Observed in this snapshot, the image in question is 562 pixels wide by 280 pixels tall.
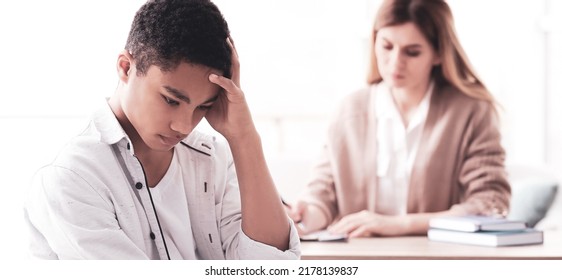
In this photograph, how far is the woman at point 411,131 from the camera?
230 centimetres

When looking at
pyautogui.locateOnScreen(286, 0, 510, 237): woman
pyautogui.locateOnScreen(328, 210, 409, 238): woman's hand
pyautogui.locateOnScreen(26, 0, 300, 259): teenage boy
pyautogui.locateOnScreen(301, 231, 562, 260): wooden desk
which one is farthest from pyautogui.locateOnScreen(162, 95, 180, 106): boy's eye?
pyautogui.locateOnScreen(286, 0, 510, 237): woman

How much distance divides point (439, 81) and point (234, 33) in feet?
2.80

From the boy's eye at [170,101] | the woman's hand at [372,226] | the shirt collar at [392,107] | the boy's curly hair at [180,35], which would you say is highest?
the boy's curly hair at [180,35]

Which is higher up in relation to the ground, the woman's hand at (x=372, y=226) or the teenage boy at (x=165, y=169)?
the teenage boy at (x=165, y=169)

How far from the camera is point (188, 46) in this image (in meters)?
1.14

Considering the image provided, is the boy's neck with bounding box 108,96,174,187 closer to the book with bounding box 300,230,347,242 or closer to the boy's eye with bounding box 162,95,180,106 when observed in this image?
the boy's eye with bounding box 162,95,180,106

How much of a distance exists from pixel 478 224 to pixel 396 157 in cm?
60

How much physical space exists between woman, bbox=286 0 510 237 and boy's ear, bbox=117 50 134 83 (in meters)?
1.13

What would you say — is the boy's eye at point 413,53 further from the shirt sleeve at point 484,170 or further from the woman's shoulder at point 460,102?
the shirt sleeve at point 484,170

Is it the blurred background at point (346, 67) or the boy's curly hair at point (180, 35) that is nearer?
the boy's curly hair at point (180, 35)

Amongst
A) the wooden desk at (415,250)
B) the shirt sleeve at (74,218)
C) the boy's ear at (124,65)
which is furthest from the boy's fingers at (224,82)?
the wooden desk at (415,250)
